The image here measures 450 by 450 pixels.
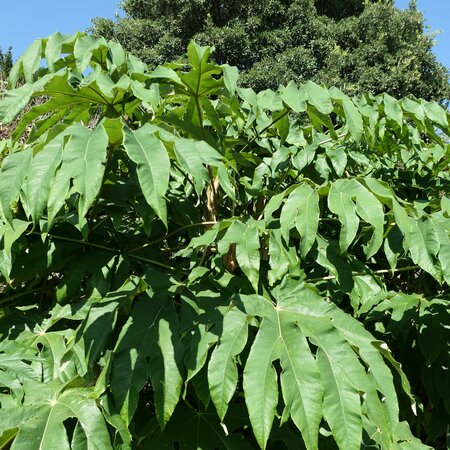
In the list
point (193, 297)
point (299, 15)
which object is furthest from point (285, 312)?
point (299, 15)

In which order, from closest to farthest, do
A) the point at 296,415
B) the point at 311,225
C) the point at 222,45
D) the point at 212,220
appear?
the point at 296,415 → the point at 311,225 → the point at 212,220 → the point at 222,45

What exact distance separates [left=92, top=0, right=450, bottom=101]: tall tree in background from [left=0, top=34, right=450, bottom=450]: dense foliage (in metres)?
10.7

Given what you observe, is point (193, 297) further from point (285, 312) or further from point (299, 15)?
point (299, 15)

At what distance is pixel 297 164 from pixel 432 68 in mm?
12707

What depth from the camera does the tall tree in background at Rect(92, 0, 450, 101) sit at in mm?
12398

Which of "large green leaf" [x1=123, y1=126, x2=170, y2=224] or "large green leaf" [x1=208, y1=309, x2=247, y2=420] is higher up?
"large green leaf" [x1=123, y1=126, x2=170, y2=224]

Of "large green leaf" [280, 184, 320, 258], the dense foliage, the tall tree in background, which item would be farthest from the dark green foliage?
"large green leaf" [280, 184, 320, 258]

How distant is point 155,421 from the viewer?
4.41ft

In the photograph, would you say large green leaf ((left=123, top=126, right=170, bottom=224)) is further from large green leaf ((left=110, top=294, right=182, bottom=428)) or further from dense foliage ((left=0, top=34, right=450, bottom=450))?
large green leaf ((left=110, top=294, right=182, bottom=428))

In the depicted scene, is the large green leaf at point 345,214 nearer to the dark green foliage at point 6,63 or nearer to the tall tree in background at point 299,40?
the dark green foliage at point 6,63

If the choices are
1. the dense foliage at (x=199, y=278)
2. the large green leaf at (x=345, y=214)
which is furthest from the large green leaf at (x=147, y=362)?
the large green leaf at (x=345, y=214)

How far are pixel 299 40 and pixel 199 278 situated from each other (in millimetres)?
12477

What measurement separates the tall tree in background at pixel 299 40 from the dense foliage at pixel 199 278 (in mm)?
10661

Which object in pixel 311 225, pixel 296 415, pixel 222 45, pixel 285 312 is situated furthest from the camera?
pixel 222 45
